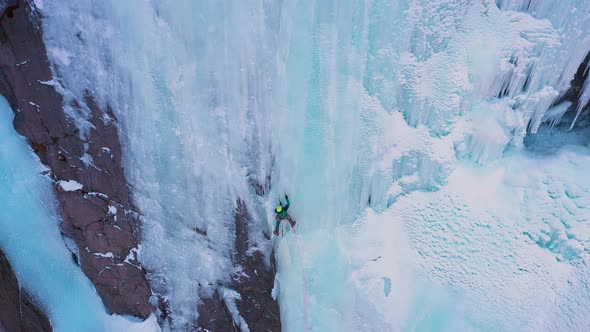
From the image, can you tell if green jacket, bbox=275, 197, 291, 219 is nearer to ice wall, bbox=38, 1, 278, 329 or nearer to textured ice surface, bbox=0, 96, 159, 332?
ice wall, bbox=38, 1, 278, 329

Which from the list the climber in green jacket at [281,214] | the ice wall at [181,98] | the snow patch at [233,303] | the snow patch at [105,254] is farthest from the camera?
the snow patch at [233,303]

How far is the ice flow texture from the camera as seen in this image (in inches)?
136

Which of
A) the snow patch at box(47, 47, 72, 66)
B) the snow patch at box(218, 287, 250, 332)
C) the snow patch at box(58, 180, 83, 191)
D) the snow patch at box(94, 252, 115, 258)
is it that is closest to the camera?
the snow patch at box(47, 47, 72, 66)

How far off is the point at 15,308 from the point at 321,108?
3919 millimetres

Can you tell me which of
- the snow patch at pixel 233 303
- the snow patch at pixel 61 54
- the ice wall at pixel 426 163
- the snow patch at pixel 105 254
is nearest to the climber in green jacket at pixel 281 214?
the ice wall at pixel 426 163

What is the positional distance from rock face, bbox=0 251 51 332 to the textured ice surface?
76 mm

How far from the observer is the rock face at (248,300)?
4.24 m

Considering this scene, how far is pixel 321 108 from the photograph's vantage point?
375cm

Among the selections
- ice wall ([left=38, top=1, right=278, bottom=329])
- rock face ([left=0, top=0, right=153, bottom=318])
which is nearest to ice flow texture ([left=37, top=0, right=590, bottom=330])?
ice wall ([left=38, top=1, right=278, bottom=329])

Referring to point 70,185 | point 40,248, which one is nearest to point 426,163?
point 70,185

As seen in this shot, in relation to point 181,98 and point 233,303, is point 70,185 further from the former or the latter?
point 233,303

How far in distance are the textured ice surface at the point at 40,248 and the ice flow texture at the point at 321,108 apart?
72 centimetres

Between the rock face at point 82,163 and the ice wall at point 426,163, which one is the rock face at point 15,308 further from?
the ice wall at point 426,163

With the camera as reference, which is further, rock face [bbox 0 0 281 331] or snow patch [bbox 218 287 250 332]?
snow patch [bbox 218 287 250 332]
